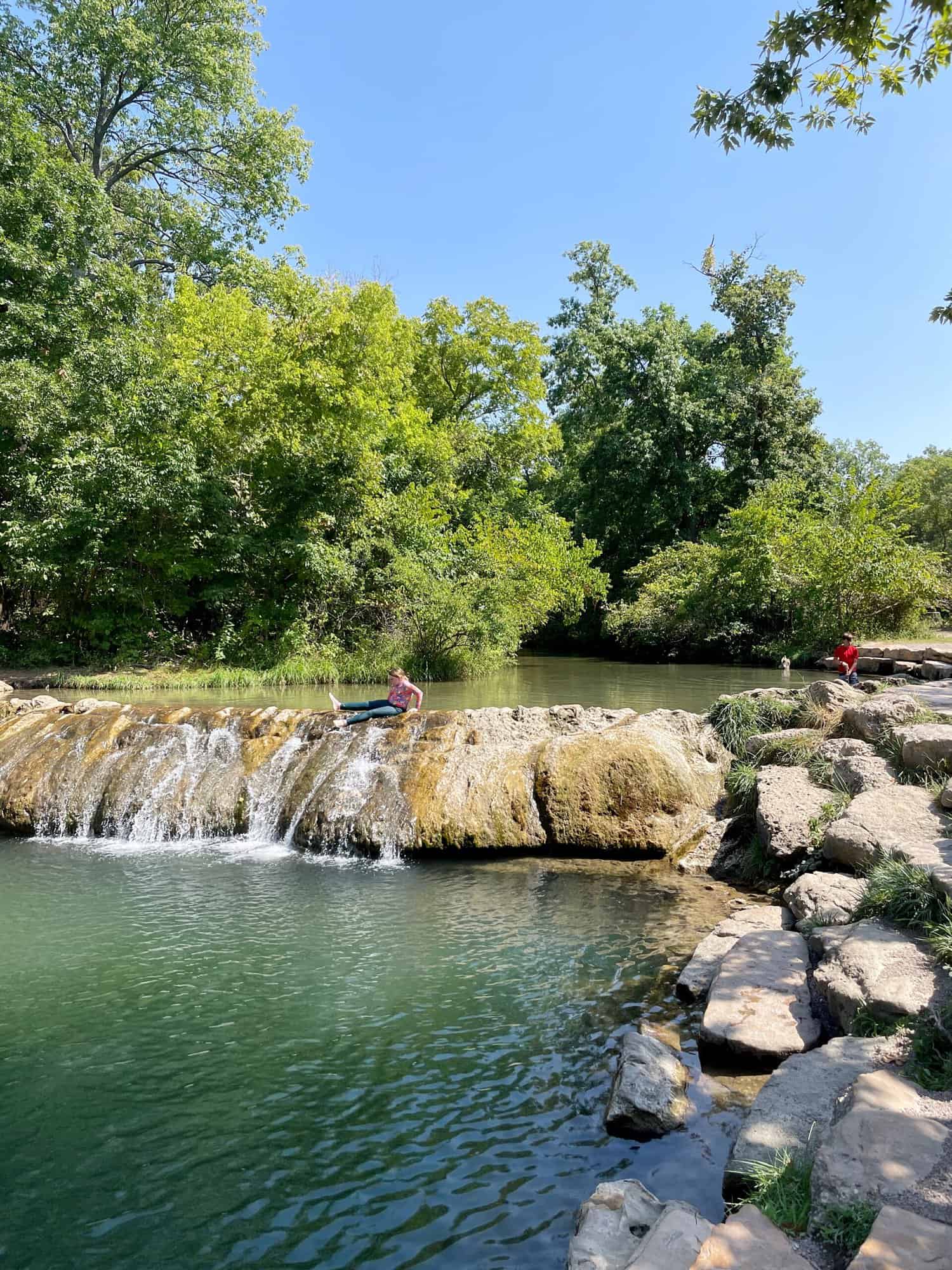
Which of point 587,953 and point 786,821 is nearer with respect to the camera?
point 587,953

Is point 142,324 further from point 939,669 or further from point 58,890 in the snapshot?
point 939,669

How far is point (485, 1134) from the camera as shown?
4332 millimetres

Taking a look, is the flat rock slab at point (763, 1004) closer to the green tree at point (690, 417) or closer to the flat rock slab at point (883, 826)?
the flat rock slab at point (883, 826)

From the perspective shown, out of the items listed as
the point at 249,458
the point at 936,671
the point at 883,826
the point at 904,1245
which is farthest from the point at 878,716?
the point at 249,458

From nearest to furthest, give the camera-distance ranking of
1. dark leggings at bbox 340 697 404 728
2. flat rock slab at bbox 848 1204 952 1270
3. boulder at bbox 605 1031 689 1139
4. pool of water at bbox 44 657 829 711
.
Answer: flat rock slab at bbox 848 1204 952 1270 < boulder at bbox 605 1031 689 1139 < dark leggings at bbox 340 697 404 728 < pool of water at bbox 44 657 829 711

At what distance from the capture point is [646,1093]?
4336 millimetres

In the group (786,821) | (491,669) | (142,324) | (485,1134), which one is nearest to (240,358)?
(142,324)

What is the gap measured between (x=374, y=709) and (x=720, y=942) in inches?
275

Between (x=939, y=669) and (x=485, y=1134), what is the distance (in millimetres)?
15655

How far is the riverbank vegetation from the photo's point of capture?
20.0m

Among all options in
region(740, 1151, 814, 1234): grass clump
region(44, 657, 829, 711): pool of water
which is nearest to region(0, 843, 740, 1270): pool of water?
region(740, 1151, 814, 1234): grass clump

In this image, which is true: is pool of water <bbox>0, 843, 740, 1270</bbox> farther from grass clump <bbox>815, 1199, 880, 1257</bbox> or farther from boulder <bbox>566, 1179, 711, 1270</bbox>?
grass clump <bbox>815, 1199, 880, 1257</bbox>

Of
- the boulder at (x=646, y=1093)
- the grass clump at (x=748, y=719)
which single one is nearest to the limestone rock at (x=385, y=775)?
the grass clump at (x=748, y=719)

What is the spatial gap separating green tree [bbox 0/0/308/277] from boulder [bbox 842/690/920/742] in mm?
22136
